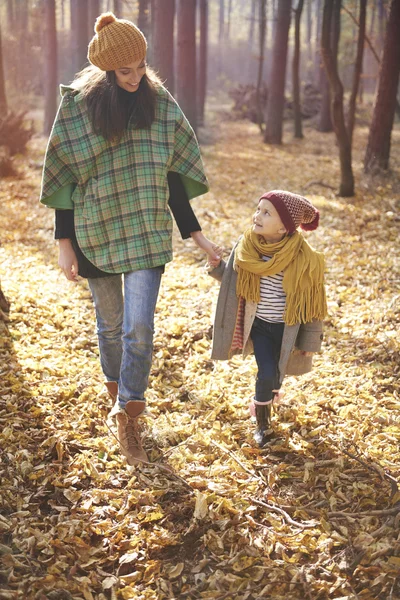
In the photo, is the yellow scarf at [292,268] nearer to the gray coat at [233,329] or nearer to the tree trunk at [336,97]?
the gray coat at [233,329]

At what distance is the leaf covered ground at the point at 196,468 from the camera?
2564 millimetres

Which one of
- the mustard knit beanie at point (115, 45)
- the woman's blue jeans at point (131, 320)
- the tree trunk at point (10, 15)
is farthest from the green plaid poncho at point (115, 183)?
the tree trunk at point (10, 15)

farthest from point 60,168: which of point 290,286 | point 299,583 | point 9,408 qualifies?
point 299,583

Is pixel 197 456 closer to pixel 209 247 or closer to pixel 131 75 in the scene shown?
pixel 209 247

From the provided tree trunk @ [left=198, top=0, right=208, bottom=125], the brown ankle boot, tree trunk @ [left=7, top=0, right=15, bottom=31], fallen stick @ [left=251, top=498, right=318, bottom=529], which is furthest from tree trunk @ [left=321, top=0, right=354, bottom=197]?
tree trunk @ [left=198, top=0, right=208, bottom=125]

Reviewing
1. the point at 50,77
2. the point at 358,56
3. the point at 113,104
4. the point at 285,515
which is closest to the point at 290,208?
the point at 113,104

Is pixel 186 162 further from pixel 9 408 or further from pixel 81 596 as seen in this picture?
pixel 81 596

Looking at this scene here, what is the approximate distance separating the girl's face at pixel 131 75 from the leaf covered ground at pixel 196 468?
185 centimetres

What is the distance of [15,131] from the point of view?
38.4 feet

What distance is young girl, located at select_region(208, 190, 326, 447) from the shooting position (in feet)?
10.4

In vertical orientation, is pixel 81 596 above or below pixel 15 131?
above

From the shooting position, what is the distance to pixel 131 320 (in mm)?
3057

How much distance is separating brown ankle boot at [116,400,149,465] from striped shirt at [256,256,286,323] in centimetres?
85

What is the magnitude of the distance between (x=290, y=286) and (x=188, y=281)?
326cm
